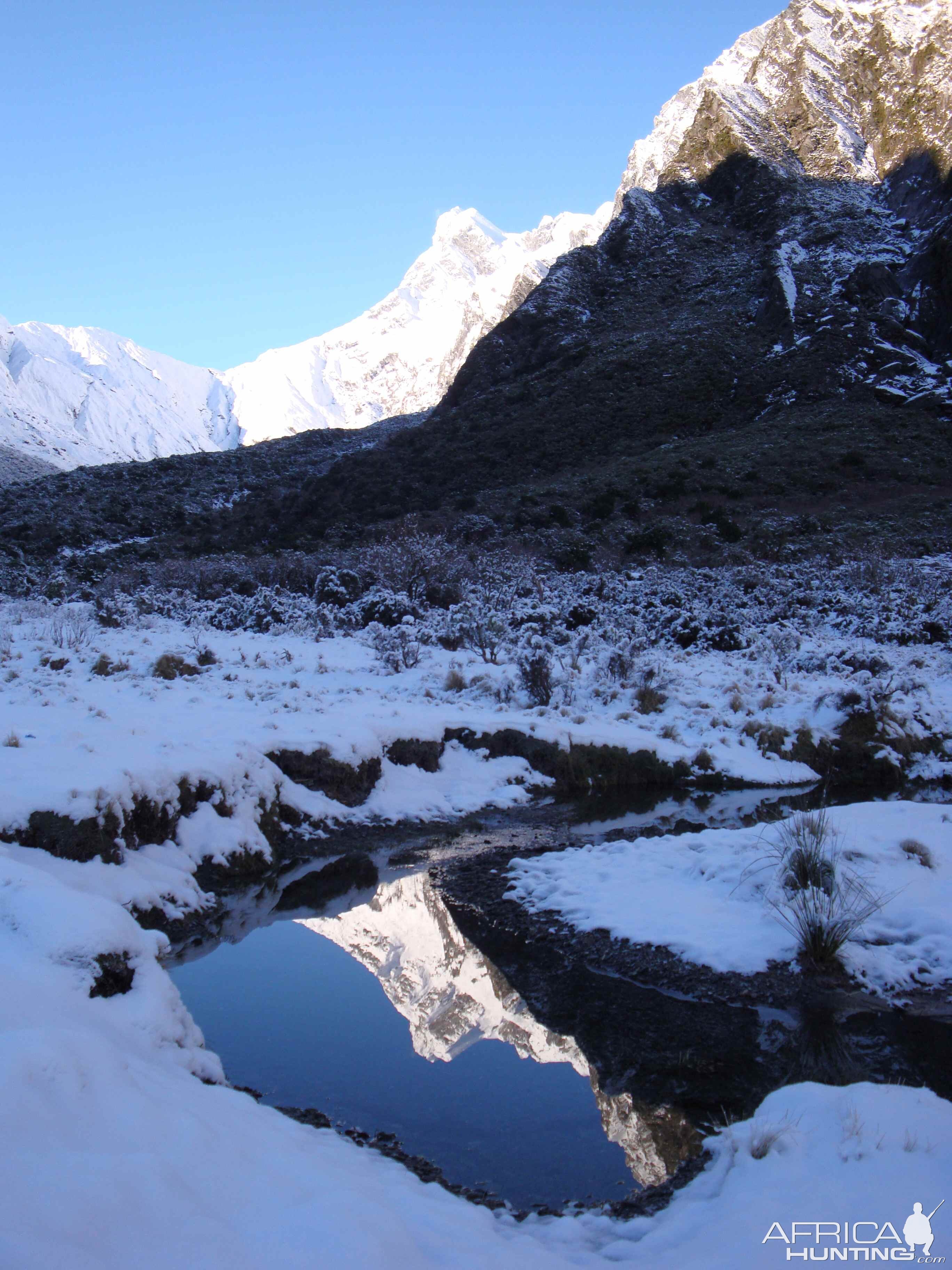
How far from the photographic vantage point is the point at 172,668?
14125 mm

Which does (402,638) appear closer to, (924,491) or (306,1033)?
(306,1033)

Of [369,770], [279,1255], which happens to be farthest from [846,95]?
[279,1255]

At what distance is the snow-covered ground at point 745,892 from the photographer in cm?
575

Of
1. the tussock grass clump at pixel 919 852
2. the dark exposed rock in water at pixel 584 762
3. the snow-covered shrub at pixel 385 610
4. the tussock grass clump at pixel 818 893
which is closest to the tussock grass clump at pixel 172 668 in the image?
the dark exposed rock in water at pixel 584 762

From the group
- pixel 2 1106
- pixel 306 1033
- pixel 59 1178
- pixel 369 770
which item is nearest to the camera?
pixel 59 1178

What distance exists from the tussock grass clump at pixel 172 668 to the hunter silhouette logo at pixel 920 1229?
12.6 meters

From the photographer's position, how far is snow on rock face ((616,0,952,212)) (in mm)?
65875

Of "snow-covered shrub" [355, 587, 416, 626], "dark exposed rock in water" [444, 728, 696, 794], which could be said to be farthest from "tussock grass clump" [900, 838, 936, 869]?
"snow-covered shrub" [355, 587, 416, 626]

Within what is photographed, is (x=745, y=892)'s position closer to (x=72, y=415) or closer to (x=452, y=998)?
(x=452, y=998)

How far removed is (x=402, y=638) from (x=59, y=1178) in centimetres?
1482

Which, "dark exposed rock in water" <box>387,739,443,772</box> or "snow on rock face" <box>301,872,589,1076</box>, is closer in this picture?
"snow on rock face" <box>301,872,589,1076</box>

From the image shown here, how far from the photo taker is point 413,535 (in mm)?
33750

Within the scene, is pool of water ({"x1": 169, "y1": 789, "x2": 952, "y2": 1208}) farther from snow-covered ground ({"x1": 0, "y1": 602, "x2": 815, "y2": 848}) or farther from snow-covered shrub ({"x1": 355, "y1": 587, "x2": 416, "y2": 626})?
snow-covered shrub ({"x1": 355, "y1": 587, "x2": 416, "y2": 626})

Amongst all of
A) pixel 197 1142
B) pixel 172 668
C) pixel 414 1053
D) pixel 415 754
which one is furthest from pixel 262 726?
pixel 197 1142
